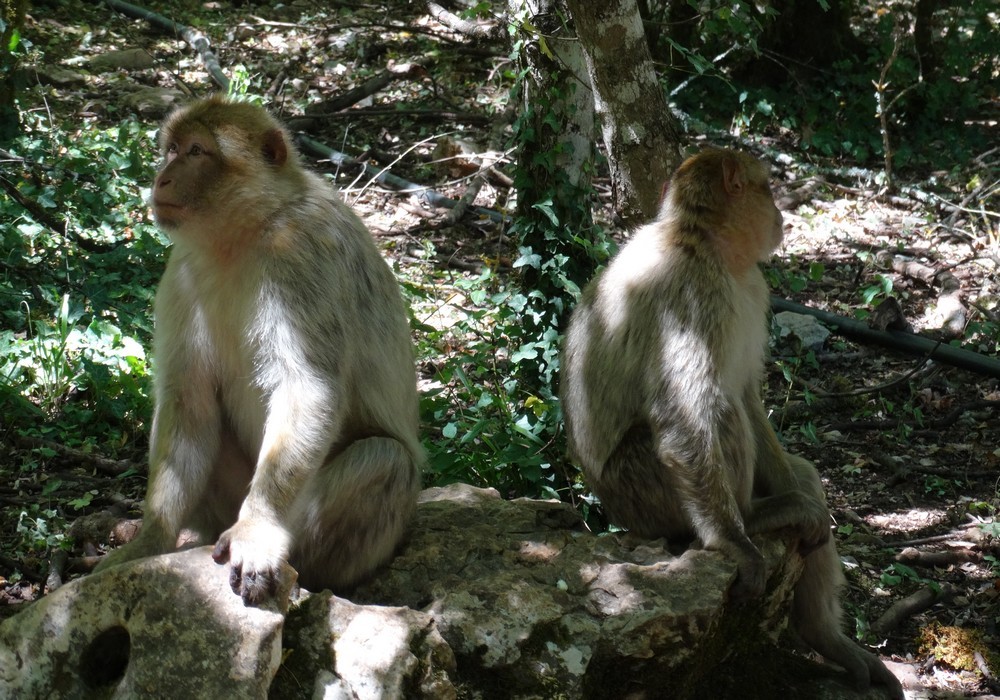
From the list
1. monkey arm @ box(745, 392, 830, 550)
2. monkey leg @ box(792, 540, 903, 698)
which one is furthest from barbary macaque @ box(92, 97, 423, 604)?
monkey leg @ box(792, 540, 903, 698)

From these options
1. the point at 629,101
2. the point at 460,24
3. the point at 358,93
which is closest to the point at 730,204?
the point at 629,101

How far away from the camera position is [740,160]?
4.74m

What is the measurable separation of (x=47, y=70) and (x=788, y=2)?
27.0 feet

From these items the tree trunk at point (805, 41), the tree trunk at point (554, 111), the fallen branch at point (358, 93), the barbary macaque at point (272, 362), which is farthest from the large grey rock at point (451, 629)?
the tree trunk at point (805, 41)

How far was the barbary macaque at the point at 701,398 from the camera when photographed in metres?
4.35

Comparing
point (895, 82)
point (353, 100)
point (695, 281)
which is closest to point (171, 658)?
point (695, 281)

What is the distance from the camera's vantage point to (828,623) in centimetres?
470

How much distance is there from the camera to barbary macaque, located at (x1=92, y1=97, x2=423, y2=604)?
3795 millimetres

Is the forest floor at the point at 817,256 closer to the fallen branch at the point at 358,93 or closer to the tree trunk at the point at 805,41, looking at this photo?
the fallen branch at the point at 358,93

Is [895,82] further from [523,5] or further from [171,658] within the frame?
[171,658]

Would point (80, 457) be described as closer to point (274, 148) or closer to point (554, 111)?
point (274, 148)

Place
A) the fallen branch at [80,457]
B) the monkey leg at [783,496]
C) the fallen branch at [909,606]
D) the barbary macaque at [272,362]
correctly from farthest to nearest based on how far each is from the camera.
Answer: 1. the fallen branch at [80,457]
2. the fallen branch at [909,606]
3. the monkey leg at [783,496]
4. the barbary macaque at [272,362]

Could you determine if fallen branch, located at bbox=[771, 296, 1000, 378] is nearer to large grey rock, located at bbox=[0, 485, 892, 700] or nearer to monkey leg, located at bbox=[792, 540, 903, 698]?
monkey leg, located at bbox=[792, 540, 903, 698]

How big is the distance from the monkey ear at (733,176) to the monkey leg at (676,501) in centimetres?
117
